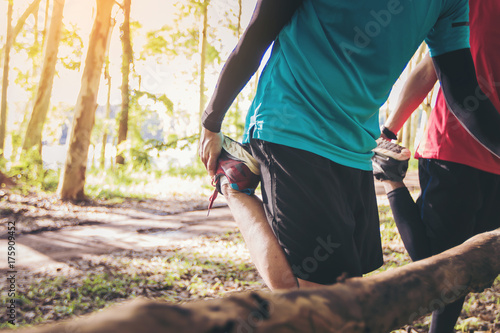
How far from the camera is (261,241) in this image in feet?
4.57

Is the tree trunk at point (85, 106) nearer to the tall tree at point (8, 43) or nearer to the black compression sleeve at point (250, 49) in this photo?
the black compression sleeve at point (250, 49)

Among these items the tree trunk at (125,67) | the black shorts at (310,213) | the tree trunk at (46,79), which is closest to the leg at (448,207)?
the black shorts at (310,213)

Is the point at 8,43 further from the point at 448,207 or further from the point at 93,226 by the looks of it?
the point at 448,207

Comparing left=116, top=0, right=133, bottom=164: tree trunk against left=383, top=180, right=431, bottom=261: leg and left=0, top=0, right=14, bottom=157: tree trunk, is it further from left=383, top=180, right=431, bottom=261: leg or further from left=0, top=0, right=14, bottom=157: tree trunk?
left=383, top=180, right=431, bottom=261: leg

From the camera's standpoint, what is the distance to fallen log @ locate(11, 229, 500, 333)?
47cm

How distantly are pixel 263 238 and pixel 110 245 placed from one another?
4360 millimetres

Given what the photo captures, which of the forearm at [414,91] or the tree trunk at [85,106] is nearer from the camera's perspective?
the forearm at [414,91]

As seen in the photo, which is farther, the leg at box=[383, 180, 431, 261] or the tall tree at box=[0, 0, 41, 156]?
the tall tree at box=[0, 0, 41, 156]

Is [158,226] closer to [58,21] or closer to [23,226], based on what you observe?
[23,226]

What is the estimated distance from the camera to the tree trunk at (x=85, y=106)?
7.48 meters

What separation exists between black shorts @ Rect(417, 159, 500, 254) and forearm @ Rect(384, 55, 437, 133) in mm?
397

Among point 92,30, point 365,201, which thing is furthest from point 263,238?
point 92,30

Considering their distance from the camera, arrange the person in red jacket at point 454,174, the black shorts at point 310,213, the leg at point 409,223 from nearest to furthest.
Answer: the black shorts at point 310,213
the person in red jacket at point 454,174
the leg at point 409,223

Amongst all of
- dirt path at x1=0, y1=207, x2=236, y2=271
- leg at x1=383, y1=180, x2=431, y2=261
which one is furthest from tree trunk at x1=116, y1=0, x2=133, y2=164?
leg at x1=383, y1=180, x2=431, y2=261
